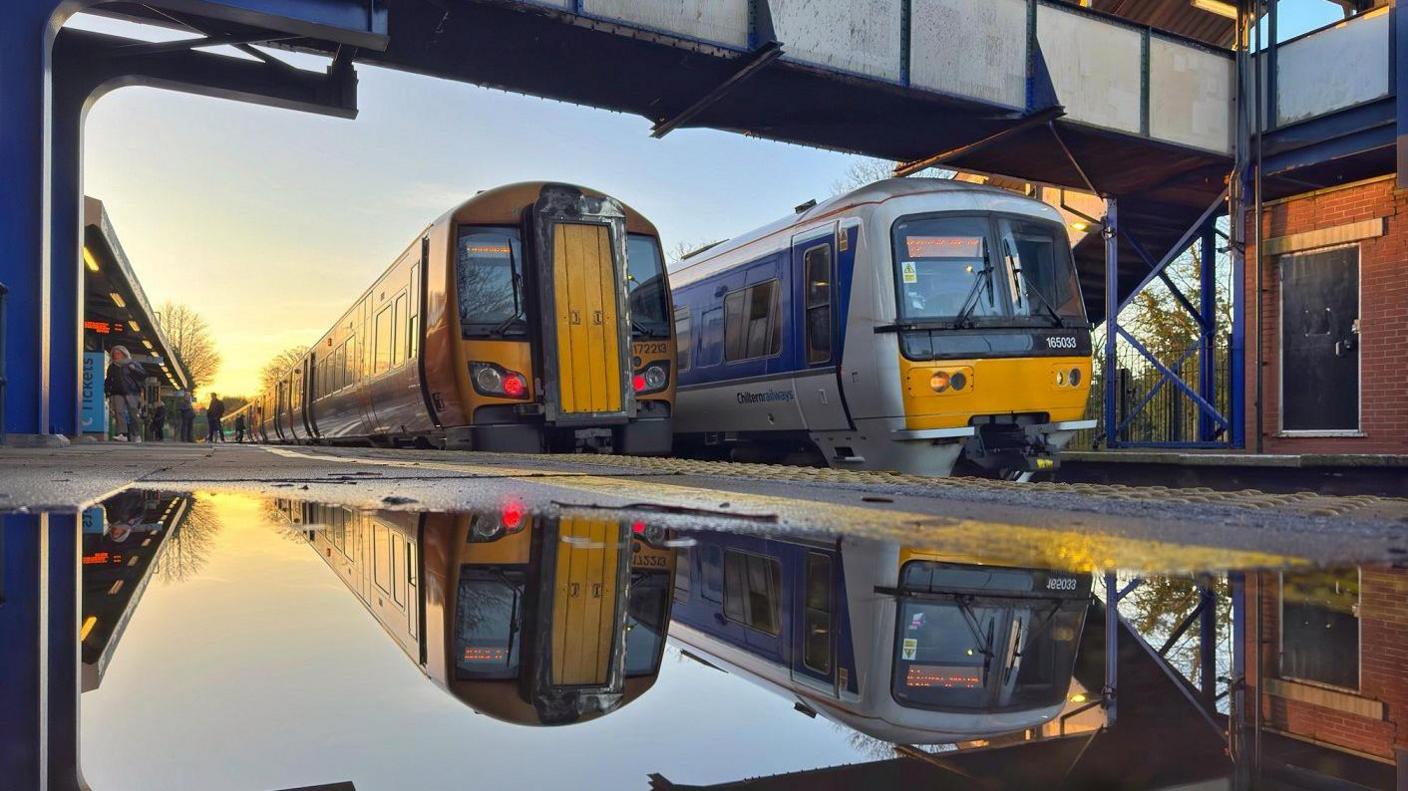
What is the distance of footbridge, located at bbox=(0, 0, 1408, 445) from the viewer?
10.1m

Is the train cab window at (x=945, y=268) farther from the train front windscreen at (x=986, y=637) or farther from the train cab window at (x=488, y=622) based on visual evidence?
the train cab window at (x=488, y=622)

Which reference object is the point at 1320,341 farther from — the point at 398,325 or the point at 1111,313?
the point at 398,325

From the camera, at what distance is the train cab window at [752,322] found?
11531 millimetres

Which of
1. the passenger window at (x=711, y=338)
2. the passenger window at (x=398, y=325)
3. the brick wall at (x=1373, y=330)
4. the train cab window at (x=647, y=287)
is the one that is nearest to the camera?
the train cab window at (x=647, y=287)

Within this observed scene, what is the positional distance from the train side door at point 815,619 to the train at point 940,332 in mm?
7396

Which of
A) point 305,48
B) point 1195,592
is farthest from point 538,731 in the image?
point 305,48

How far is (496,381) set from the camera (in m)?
10.5

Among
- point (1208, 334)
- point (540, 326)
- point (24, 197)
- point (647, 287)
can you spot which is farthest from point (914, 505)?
point (1208, 334)

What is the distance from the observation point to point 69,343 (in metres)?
12.3

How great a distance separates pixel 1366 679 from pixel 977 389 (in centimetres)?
835

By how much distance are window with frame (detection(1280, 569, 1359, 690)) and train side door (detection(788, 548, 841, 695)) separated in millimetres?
602

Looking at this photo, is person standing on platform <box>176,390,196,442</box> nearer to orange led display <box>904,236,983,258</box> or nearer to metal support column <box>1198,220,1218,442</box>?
orange led display <box>904,236,983,258</box>

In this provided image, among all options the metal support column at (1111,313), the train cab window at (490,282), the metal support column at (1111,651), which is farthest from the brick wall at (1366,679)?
the metal support column at (1111,313)

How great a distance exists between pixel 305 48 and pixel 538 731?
12764 mm
